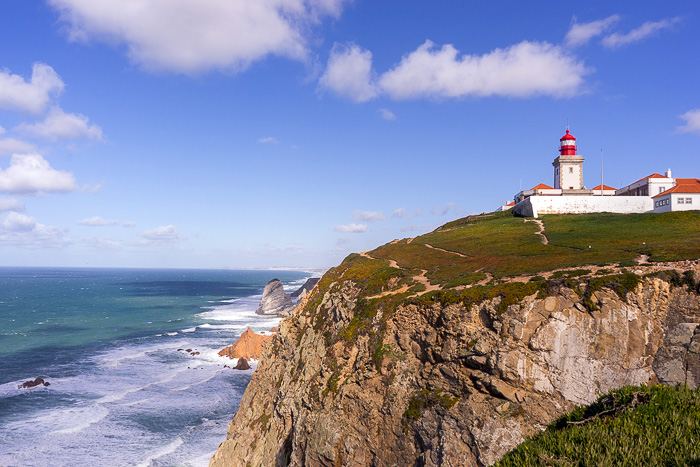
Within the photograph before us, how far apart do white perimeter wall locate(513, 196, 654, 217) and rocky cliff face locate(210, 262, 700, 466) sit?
38.0 metres

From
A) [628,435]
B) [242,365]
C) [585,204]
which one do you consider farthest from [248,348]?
[628,435]

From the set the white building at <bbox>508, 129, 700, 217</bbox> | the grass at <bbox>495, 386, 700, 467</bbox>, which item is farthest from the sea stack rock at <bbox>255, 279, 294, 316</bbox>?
the grass at <bbox>495, 386, 700, 467</bbox>

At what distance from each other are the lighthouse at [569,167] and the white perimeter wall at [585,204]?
8.00m

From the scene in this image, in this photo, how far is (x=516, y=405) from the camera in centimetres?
1934

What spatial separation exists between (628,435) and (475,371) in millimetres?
Result: 12329

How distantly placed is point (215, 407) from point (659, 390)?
42.9 m

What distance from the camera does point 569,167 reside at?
65.2 metres

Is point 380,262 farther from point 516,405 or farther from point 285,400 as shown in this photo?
point 516,405

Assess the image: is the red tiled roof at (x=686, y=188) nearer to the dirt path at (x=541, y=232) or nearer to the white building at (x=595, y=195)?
the white building at (x=595, y=195)

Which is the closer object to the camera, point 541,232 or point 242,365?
point 541,232

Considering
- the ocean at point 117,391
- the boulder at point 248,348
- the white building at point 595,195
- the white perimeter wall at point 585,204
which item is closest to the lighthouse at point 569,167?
the white building at point 595,195

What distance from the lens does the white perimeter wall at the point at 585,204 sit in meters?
53.8

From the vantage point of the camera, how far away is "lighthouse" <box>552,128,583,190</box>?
65.0m

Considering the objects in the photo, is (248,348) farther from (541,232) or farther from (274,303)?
(274,303)
